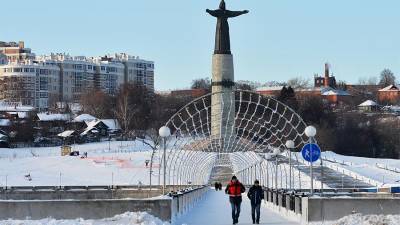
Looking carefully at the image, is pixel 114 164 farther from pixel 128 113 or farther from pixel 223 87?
pixel 128 113

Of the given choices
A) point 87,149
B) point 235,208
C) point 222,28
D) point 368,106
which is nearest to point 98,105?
point 87,149

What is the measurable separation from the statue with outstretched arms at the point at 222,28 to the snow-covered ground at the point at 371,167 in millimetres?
13756

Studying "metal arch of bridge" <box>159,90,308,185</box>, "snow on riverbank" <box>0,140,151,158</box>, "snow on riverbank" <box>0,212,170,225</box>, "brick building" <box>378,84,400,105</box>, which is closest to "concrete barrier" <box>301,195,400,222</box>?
"snow on riverbank" <box>0,212,170,225</box>

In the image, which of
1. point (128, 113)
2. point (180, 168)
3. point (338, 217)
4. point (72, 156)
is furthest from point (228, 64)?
point (338, 217)

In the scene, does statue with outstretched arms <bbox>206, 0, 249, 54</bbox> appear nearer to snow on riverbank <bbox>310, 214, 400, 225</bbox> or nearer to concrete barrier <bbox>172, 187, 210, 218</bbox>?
concrete barrier <bbox>172, 187, 210, 218</bbox>

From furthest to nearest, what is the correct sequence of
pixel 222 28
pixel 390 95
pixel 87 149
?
pixel 390 95 < pixel 87 149 < pixel 222 28

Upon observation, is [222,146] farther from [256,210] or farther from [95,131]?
[95,131]

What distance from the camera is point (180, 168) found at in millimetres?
54875

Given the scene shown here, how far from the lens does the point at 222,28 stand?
84938 millimetres

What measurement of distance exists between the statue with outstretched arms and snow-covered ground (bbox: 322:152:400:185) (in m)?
13.8

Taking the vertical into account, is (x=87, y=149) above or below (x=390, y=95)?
below

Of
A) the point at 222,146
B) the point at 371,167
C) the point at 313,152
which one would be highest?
the point at 222,146

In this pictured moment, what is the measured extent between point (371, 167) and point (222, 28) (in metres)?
17.3

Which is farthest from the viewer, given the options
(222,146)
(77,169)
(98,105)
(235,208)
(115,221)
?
(98,105)
